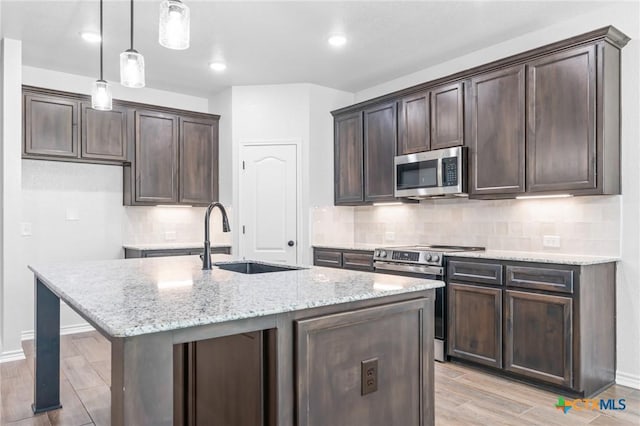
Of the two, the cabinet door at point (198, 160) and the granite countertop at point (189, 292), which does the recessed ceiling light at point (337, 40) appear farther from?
the granite countertop at point (189, 292)

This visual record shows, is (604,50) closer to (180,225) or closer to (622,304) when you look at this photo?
(622,304)

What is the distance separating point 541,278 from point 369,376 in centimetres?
191

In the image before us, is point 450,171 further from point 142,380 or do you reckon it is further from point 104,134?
point 104,134

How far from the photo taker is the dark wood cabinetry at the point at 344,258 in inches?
175

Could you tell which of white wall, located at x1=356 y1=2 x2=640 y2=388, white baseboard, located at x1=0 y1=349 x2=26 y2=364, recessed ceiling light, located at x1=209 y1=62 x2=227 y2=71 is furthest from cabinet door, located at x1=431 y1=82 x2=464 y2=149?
white baseboard, located at x1=0 y1=349 x2=26 y2=364

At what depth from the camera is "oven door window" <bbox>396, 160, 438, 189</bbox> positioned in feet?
13.4

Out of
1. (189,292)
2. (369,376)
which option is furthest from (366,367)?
(189,292)

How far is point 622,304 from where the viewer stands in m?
3.23

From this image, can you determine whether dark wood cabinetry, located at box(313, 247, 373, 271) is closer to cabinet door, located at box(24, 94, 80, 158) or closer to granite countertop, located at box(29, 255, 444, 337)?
granite countertop, located at box(29, 255, 444, 337)

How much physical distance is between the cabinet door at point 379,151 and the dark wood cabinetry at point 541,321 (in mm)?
1359

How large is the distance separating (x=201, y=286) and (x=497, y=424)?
1.88 m

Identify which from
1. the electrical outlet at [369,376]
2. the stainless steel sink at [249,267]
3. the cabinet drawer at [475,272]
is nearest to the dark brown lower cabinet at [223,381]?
the electrical outlet at [369,376]

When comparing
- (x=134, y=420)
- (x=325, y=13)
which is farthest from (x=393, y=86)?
(x=134, y=420)

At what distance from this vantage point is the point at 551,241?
3.63 m
